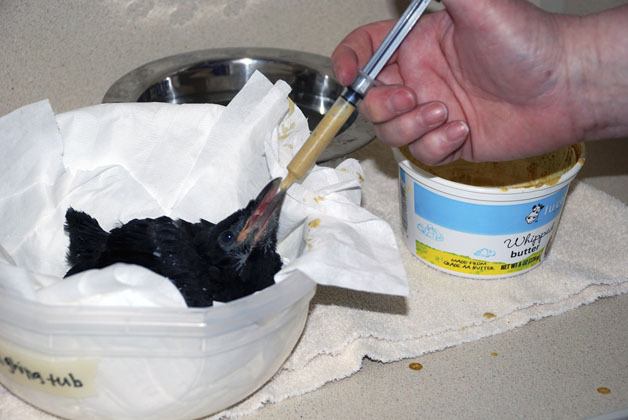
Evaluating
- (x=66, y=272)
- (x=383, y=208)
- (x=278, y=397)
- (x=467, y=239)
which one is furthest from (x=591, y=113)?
(x=66, y=272)

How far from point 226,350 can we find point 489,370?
0.25 m

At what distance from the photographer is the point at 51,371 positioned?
588 millimetres

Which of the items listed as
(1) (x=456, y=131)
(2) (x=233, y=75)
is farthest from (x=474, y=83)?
(2) (x=233, y=75)

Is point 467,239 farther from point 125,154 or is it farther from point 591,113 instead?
point 125,154

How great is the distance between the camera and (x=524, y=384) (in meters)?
0.71

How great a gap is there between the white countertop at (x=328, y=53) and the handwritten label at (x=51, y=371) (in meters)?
0.16

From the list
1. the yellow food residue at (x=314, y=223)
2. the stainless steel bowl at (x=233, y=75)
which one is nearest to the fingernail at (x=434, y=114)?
the yellow food residue at (x=314, y=223)

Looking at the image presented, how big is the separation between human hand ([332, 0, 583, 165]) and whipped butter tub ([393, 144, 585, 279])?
0.04 m

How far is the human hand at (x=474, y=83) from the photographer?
2.38 ft

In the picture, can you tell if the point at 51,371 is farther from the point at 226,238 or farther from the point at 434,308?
the point at 434,308

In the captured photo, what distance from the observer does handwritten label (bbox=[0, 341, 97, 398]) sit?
0.58 m

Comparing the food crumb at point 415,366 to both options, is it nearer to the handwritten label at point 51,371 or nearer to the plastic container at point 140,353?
the plastic container at point 140,353

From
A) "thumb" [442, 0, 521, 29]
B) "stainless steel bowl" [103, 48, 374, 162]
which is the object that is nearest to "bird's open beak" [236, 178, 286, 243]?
"thumb" [442, 0, 521, 29]

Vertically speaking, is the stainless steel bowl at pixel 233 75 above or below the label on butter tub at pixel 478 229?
above
